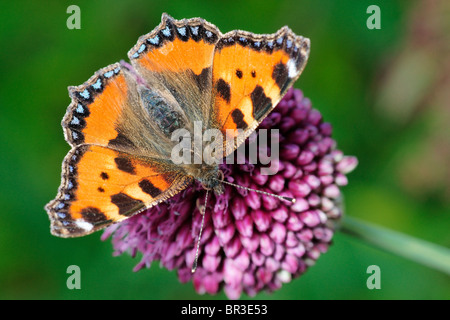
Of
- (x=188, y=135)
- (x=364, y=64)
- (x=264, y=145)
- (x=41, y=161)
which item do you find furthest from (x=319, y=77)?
(x=41, y=161)

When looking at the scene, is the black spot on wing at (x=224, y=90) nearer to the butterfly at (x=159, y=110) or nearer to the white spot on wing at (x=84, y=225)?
the butterfly at (x=159, y=110)

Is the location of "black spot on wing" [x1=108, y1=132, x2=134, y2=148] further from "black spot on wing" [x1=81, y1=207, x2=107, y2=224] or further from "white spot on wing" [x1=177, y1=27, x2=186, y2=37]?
"white spot on wing" [x1=177, y1=27, x2=186, y2=37]

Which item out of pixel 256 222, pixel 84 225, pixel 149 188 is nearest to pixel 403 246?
pixel 256 222

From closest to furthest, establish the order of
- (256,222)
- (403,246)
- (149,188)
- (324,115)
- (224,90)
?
(149,188) → (224,90) → (256,222) → (403,246) → (324,115)

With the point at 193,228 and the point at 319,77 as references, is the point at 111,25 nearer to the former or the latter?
the point at 319,77

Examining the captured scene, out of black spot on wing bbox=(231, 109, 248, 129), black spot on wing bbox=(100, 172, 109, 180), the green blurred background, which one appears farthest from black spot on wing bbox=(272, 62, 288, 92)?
the green blurred background

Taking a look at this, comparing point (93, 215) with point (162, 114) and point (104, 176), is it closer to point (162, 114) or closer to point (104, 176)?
point (104, 176)

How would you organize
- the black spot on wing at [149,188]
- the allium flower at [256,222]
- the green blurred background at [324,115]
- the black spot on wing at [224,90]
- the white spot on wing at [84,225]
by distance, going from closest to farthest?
the white spot on wing at [84,225], the black spot on wing at [149,188], the black spot on wing at [224,90], the allium flower at [256,222], the green blurred background at [324,115]

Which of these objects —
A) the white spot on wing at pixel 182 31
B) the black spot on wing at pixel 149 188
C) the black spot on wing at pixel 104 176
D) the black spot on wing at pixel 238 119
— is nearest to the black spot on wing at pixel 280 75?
the black spot on wing at pixel 238 119
